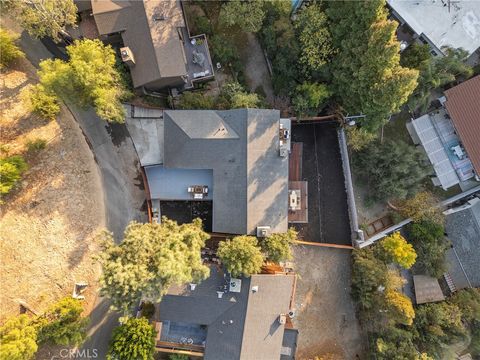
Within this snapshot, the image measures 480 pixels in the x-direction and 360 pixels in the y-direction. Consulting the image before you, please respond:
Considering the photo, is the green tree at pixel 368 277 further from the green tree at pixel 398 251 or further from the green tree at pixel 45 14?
the green tree at pixel 45 14

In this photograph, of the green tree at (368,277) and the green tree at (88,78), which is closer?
the green tree at (88,78)

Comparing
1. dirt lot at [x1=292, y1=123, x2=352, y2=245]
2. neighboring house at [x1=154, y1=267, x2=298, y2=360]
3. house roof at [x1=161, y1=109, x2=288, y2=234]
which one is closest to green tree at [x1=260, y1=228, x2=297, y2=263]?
house roof at [x1=161, y1=109, x2=288, y2=234]

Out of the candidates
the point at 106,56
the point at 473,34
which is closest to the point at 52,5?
the point at 106,56

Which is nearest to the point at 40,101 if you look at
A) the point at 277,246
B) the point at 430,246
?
the point at 277,246

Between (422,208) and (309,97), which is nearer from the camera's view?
(309,97)

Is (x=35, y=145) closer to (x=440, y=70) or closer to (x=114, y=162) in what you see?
(x=114, y=162)

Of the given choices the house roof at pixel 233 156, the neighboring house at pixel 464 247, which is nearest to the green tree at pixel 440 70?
the house roof at pixel 233 156

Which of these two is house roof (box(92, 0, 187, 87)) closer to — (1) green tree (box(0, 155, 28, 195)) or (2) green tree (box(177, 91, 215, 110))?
(2) green tree (box(177, 91, 215, 110))
